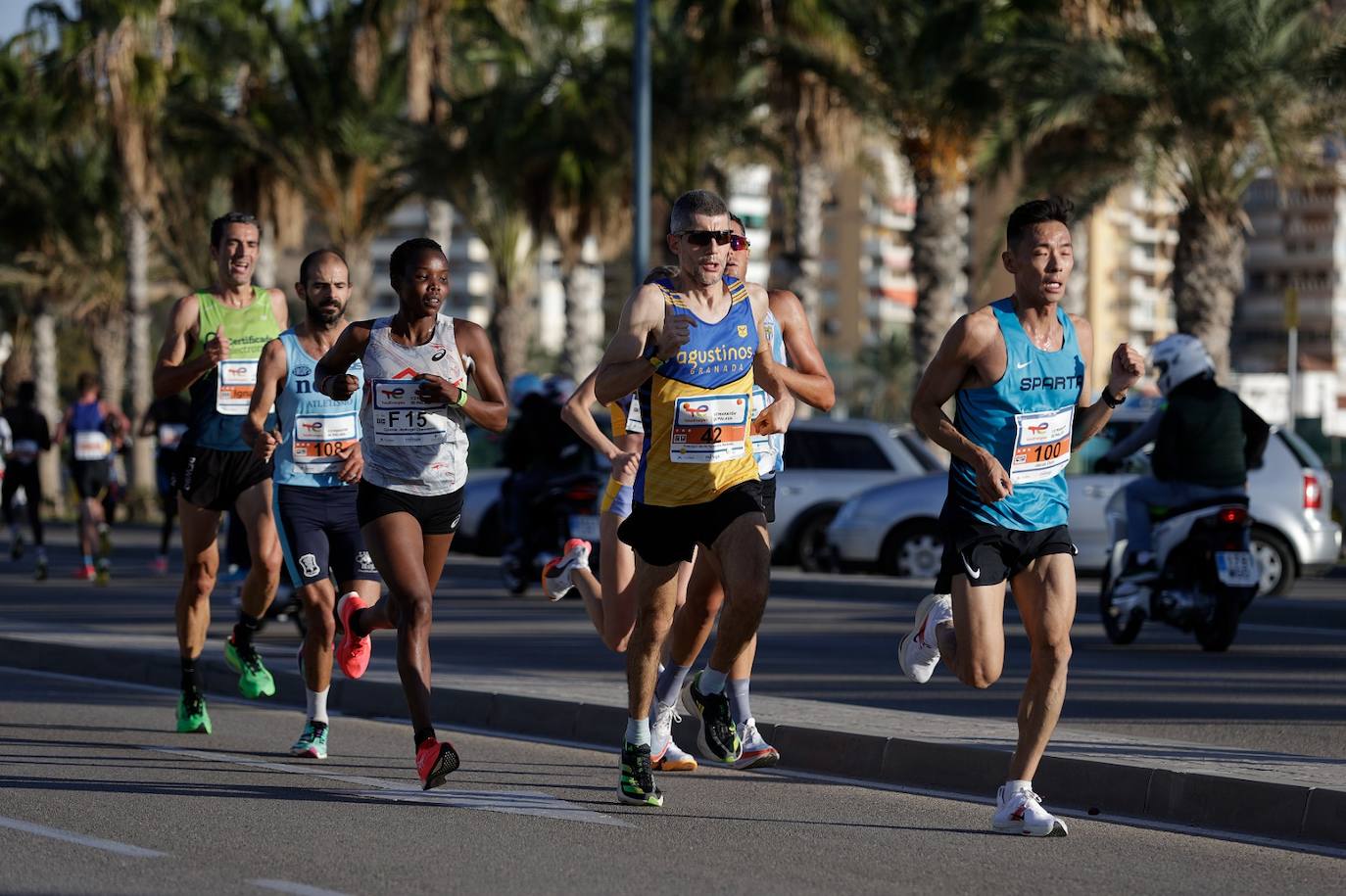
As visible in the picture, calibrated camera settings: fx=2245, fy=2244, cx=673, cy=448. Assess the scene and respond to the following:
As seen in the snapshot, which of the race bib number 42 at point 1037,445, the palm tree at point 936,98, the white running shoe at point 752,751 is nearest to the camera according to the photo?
the race bib number 42 at point 1037,445

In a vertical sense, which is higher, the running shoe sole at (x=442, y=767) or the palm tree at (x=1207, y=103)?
the palm tree at (x=1207, y=103)

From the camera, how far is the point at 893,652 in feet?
45.0

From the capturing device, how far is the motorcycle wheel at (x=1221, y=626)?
44.3 ft

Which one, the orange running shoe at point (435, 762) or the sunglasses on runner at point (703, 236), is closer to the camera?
the sunglasses on runner at point (703, 236)

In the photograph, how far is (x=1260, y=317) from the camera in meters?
134

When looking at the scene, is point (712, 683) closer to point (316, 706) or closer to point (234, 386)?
point (316, 706)

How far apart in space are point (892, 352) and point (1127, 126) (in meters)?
105

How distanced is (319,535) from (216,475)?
2.88 ft

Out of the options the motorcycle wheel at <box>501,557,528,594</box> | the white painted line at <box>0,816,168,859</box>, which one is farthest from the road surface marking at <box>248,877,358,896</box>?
the motorcycle wheel at <box>501,557,528,594</box>

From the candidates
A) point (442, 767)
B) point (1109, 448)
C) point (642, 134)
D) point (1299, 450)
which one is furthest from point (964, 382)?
point (642, 134)

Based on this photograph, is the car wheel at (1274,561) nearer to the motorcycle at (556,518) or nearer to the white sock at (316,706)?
the motorcycle at (556,518)

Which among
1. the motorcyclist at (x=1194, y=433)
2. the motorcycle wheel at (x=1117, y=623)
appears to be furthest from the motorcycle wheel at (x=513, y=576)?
the motorcyclist at (x=1194, y=433)

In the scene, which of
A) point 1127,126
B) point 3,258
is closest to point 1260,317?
point 3,258

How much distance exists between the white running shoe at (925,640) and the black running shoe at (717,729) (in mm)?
759
